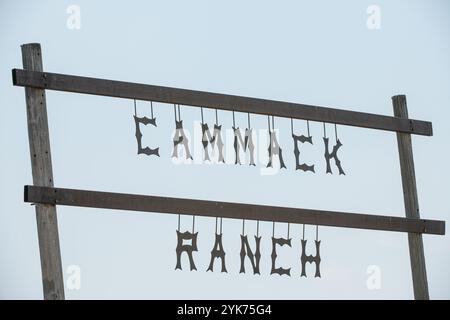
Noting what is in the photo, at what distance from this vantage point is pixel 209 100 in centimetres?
1023

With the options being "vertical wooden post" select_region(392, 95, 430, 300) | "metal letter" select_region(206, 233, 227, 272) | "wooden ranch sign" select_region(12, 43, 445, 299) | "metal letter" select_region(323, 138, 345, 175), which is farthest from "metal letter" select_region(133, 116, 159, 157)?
"vertical wooden post" select_region(392, 95, 430, 300)

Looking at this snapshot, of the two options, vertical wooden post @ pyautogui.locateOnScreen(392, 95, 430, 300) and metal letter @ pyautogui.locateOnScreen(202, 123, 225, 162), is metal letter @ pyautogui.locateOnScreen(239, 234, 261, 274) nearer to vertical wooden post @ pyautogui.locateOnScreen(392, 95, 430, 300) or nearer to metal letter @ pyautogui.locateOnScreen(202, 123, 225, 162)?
metal letter @ pyautogui.locateOnScreen(202, 123, 225, 162)

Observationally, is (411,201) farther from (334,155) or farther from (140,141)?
(140,141)

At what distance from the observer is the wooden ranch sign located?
9.41m

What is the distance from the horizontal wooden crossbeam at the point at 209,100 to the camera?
9.66m

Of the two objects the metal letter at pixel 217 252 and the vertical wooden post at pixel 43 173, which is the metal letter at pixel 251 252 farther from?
the vertical wooden post at pixel 43 173

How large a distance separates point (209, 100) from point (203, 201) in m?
0.95

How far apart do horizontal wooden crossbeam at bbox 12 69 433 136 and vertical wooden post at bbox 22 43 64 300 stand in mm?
133

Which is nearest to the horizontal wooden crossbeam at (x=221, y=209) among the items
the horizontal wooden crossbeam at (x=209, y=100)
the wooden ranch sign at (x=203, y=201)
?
the wooden ranch sign at (x=203, y=201)

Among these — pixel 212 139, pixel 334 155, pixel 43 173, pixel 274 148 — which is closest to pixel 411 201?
pixel 334 155
